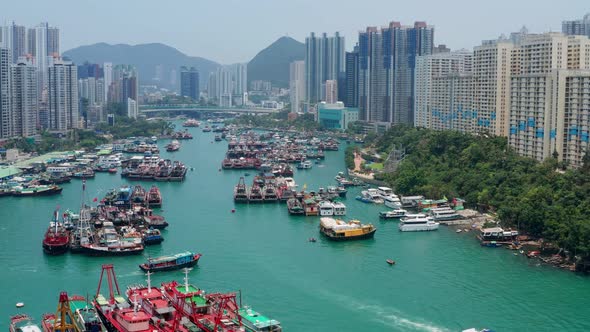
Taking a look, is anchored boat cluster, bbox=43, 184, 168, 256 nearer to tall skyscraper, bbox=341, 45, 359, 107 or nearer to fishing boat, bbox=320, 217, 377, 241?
fishing boat, bbox=320, 217, 377, 241

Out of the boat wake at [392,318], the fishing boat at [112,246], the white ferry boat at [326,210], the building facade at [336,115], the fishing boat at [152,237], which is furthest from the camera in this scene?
the building facade at [336,115]

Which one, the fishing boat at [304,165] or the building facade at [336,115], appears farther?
the building facade at [336,115]

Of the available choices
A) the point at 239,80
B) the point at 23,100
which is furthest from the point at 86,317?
the point at 239,80

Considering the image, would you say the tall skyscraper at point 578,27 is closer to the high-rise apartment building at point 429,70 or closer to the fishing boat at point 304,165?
the high-rise apartment building at point 429,70

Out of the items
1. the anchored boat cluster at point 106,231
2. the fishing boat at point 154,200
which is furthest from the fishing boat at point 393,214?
the fishing boat at point 154,200

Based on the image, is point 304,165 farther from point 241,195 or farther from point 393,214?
point 393,214

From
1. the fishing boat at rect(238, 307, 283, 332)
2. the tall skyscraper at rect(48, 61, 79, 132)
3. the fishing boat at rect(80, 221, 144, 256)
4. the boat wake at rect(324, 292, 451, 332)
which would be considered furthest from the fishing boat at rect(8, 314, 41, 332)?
the tall skyscraper at rect(48, 61, 79, 132)

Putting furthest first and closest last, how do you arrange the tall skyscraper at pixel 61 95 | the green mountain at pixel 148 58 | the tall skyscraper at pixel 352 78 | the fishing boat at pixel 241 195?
the green mountain at pixel 148 58, the tall skyscraper at pixel 352 78, the tall skyscraper at pixel 61 95, the fishing boat at pixel 241 195

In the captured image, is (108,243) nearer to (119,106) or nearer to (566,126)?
(566,126)
